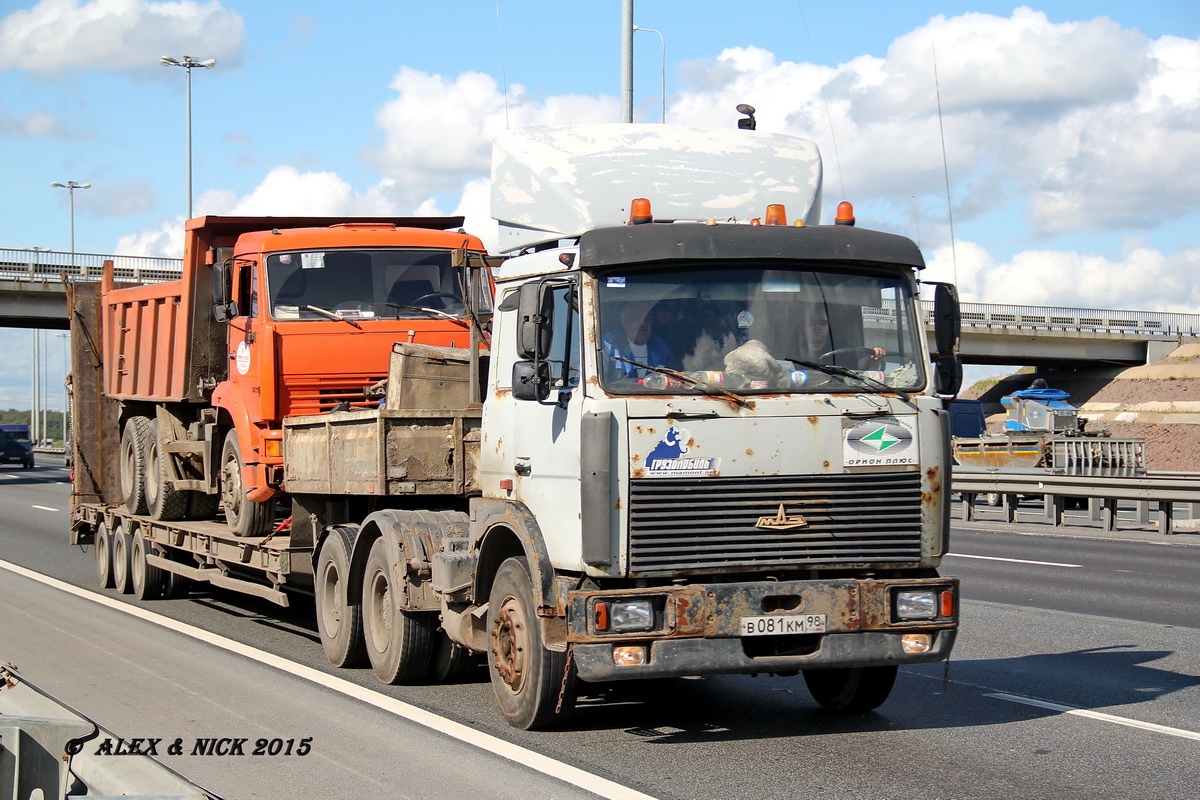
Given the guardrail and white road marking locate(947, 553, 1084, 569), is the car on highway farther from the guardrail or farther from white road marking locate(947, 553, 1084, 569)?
white road marking locate(947, 553, 1084, 569)

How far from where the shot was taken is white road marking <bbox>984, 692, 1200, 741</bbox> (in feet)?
23.3

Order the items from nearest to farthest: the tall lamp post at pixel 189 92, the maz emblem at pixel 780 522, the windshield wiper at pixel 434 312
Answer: the maz emblem at pixel 780 522, the windshield wiper at pixel 434 312, the tall lamp post at pixel 189 92

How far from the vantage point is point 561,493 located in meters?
6.80

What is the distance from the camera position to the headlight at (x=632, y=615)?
6.44m

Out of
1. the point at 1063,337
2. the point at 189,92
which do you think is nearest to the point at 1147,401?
the point at 1063,337

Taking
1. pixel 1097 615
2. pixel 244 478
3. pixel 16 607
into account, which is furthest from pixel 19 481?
pixel 1097 615

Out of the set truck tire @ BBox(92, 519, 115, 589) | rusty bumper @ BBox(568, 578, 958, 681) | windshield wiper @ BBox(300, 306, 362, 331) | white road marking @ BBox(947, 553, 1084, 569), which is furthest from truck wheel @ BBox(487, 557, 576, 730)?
white road marking @ BBox(947, 553, 1084, 569)

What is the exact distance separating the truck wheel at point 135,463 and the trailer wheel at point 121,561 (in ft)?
0.96

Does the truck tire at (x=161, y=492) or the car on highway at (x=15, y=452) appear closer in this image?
the truck tire at (x=161, y=492)

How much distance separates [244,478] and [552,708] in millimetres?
4835

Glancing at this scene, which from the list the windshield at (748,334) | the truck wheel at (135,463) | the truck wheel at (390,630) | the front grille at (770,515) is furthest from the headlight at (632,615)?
the truck wheel at (135,463)

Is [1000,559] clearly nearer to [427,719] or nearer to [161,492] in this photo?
[161,492]

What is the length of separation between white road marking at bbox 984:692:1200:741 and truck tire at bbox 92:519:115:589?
10.2 metres

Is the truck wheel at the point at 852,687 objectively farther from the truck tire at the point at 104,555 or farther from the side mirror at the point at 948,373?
the truck tire at the point at 104,555
